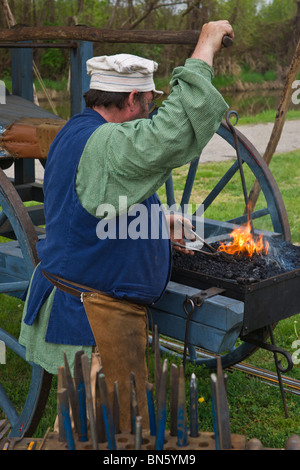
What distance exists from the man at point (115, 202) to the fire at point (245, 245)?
2.29 ft

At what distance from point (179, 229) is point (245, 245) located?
38 cm

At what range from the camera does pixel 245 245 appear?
3.11 m

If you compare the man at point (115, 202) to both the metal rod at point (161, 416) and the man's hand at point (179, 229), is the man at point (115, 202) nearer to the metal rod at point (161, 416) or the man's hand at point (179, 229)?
the man's hand at point (179, 229)

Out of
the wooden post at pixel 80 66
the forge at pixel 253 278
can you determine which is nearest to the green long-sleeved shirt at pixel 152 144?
the forge at pixel 253 278

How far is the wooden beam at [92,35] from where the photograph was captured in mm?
3340

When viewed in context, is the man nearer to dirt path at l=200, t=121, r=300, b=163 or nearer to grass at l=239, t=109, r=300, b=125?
dirt path at l=200, t=121, r=300, b=163

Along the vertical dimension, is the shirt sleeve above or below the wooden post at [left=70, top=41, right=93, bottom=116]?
below

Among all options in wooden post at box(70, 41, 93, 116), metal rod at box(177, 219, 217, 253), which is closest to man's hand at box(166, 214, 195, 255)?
metal rod at box(177, 219, 217, 253)

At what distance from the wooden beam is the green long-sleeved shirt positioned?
1354 mm

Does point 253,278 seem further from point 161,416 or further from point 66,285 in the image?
point 161,416

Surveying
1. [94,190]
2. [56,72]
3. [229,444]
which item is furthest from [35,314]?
[56,72]

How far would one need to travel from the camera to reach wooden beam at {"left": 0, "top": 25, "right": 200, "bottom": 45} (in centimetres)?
334
